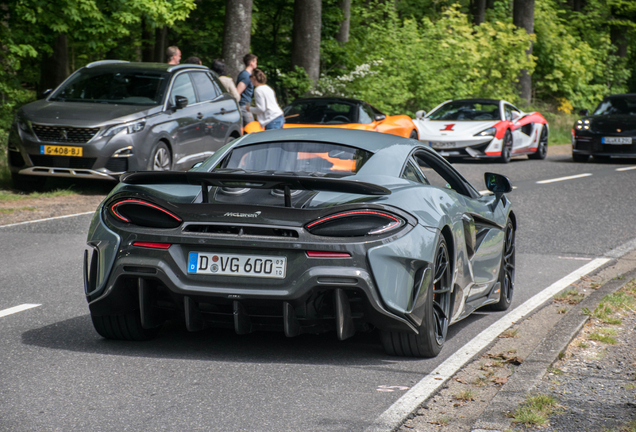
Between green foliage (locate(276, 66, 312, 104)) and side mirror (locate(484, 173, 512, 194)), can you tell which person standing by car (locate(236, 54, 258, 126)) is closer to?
green foliage (locate(276, 66, 312, 104))

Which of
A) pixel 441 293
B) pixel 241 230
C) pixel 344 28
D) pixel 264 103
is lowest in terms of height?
pixel 441 293

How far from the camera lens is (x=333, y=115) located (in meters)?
16.2

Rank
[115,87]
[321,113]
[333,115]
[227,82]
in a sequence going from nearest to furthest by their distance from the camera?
→ [115,87]
[227,82]
[333,115]
[321,113]

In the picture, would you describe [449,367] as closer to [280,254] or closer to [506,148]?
[280,254]

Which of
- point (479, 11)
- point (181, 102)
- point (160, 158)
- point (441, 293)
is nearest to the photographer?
point (441, 293)

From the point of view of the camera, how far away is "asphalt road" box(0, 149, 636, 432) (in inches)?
146

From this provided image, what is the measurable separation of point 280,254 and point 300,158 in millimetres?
963

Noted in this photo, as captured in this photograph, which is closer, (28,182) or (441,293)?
(441,293)

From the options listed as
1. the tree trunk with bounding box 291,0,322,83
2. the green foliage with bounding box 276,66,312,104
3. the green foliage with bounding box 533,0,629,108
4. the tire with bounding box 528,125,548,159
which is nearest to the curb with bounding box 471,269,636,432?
the tire with bounding box 528,125,548,159

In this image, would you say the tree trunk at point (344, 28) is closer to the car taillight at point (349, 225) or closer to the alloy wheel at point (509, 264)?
the alloy wheel at point (509, 264)

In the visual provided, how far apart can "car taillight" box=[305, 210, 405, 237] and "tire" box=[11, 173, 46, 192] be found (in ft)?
30.0

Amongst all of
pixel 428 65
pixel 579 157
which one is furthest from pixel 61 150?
pixel 428 65

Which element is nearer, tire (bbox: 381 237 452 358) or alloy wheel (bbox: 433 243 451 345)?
tire (bbox: 381 237 452 358)

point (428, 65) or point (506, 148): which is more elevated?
point (428, 65)
